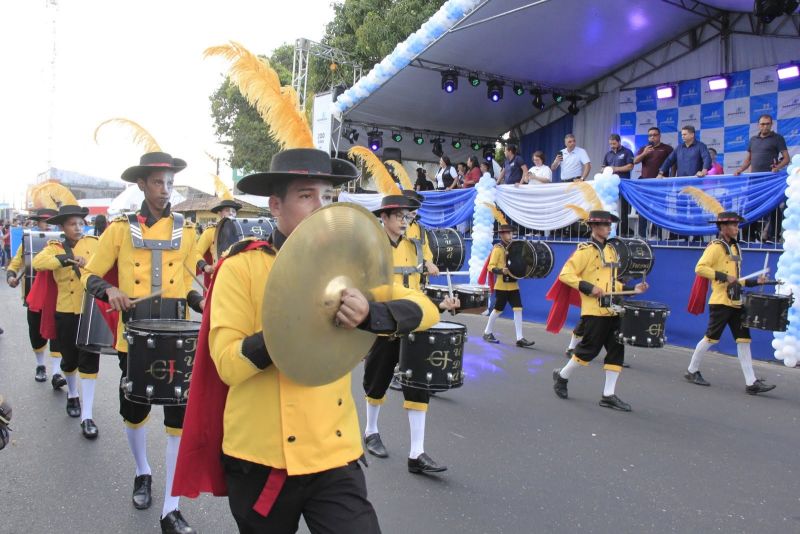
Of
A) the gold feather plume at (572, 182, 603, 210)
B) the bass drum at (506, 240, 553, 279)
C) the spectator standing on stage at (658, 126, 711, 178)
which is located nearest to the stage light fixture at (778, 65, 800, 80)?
the spectator standing on stage at (658, 126, 711, 178)

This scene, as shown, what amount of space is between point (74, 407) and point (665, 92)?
47.7 ft

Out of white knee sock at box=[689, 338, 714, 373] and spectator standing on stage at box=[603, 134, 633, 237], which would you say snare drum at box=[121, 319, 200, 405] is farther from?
spectator standing on stage at box=[603, 134, 633, 237]

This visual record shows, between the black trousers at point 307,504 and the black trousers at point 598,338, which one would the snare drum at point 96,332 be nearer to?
the black trousers at point 307,504

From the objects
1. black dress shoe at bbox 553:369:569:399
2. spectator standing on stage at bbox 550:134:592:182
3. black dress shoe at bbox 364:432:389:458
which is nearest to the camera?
black dress shoe at bbox 364:432:389:458

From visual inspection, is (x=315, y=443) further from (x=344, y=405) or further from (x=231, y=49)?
(x=231, y=49)

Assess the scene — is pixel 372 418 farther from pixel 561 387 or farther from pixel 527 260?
pixel 527 260

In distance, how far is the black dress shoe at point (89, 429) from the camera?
5242mm

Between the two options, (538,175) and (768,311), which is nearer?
(768,311)

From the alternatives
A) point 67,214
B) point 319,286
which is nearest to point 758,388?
point 319,286

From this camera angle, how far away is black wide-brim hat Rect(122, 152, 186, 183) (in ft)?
13.4

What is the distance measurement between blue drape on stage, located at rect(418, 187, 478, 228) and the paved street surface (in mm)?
7381

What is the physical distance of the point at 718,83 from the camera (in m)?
14.4

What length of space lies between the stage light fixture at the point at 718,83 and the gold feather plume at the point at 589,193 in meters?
5.34

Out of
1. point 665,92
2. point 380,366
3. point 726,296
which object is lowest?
point 380,366
